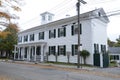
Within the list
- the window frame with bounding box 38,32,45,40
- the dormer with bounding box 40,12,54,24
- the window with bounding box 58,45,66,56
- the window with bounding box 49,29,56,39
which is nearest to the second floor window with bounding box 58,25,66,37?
the window with bounding box 49,29,56,39

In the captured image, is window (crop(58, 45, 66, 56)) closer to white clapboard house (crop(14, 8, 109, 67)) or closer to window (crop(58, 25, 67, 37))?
white clapboard house (crop(14, 8, 109, 67))

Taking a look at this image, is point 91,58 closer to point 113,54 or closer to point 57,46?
point 57,46

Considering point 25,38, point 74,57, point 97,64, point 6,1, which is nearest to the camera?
point 6,1

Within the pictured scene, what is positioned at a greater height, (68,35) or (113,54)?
(68,35)

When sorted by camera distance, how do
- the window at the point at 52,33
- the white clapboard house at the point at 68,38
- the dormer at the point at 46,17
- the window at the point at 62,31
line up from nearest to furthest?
the white clapboard house at the point at 68,38 < the window at the point at 62,31 < the window at the point at 52,33 < the dormer at the point at 46,17

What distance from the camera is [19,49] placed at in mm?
40531

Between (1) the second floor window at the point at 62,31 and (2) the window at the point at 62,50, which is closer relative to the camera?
(2) the window at the point at 62,50

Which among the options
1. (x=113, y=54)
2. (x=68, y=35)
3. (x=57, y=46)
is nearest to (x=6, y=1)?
(x=68, y=35)

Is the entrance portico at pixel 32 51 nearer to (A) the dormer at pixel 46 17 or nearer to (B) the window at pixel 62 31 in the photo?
(B) the window at pixel 62 31

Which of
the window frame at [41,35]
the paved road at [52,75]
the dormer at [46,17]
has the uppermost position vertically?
the dormer at [46,17]

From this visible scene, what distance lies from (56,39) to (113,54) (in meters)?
17.7

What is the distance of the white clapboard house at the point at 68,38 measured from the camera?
24.2 metres

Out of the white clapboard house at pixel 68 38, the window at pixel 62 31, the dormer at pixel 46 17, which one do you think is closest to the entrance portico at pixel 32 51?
the white clapboard house at pixel 68 38

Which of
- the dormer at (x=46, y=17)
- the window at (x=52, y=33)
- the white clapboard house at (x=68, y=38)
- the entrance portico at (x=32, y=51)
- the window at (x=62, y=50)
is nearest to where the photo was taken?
the white clapboard house at (x=68, y=38)
